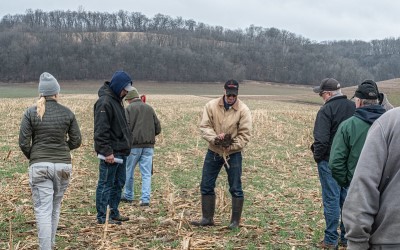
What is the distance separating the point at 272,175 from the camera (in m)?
11.7

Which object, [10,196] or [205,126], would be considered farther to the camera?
[10,196]

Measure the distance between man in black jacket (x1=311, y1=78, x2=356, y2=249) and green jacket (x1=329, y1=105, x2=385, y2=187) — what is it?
126 centimetres

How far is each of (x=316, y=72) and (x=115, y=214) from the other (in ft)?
411

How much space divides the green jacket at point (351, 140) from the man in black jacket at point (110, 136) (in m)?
3.32

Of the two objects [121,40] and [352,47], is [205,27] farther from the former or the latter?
[352,47]

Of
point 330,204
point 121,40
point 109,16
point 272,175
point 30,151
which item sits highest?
point 109,16

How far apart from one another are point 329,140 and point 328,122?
0.25 meters

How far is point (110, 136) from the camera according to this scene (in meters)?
6.64

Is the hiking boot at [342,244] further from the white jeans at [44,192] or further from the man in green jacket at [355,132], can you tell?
the white jeans at [44,192]

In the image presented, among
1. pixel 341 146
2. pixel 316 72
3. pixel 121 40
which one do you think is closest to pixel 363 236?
pixel 341 146

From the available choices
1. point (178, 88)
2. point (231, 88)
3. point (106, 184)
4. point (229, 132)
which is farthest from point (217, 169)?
point (178, 88)

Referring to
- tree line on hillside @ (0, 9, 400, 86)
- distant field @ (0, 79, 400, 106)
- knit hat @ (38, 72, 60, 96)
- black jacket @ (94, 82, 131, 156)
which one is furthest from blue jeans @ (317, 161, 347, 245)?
tree line on hillside @ (0, 9, 400, 86)

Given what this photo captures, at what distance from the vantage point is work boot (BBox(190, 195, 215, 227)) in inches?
270

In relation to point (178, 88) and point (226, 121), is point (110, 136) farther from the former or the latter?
point (178, 88)
